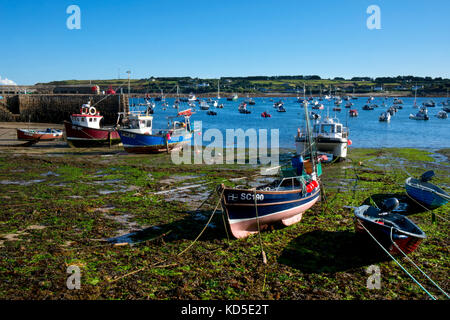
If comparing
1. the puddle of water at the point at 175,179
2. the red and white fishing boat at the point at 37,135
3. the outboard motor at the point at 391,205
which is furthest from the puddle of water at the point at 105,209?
the red and white fishing boat at the point at 37,135

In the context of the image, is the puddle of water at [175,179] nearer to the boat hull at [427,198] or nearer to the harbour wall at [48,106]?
the boat hull at [427,198]

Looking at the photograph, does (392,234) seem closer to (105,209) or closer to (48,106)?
(105,209)

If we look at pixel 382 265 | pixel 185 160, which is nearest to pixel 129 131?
pixel 185 160

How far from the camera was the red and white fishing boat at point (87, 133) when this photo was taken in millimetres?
33875

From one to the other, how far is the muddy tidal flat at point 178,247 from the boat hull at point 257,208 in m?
0.47

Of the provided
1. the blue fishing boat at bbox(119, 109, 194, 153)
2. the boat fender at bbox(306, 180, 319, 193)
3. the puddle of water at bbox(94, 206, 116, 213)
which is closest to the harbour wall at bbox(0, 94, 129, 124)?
the blue fishing boat at bbox(119, 109, 194, 153)

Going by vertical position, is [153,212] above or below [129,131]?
below

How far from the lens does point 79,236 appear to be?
1240cm

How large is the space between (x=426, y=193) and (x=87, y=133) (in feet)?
95.5

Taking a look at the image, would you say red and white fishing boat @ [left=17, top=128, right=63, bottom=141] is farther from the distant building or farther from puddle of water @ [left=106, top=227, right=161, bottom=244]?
puddle of water @ [left=106, top=227, right=161, bottom=244]

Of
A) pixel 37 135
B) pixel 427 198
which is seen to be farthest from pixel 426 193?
pixel 37 135

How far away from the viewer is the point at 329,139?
2772 centimetres
